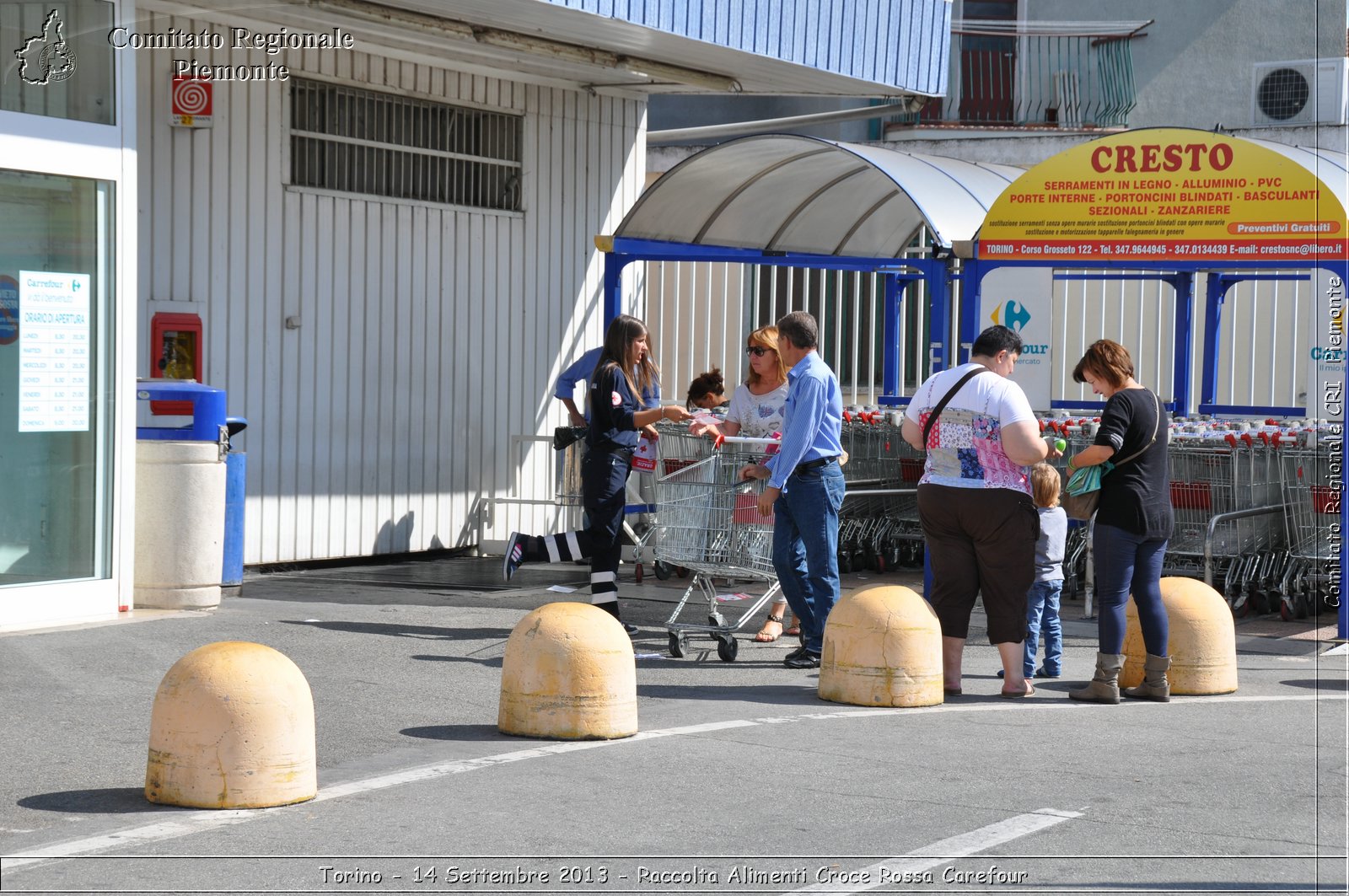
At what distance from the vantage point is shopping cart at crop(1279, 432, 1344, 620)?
11602 millimetres

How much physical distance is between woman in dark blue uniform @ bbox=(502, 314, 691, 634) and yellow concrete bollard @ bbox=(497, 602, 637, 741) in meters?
2.64

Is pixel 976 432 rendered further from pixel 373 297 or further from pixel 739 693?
pixel 373 297

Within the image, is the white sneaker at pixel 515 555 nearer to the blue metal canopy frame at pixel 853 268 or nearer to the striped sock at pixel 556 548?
the striped sock at pixel 556 548

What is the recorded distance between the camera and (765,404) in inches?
409

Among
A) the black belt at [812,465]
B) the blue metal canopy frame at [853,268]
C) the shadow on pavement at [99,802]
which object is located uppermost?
the blue metal canopy frame at [853,268]

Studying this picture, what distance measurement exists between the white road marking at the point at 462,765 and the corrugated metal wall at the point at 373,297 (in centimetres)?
597

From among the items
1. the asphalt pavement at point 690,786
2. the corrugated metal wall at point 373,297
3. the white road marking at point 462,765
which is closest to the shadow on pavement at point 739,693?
the asphalt pavement at point 690,786

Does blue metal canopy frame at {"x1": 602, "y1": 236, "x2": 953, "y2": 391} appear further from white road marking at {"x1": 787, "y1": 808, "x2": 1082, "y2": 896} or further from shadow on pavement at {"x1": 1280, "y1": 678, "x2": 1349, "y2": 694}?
white road marking at {"x1": 787, "y1": 808, "x2": 1082, "y2": 896}

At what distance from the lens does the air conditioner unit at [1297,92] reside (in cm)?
2044

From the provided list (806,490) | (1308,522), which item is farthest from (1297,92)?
(806,490)

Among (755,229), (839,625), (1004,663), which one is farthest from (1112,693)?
(755,229)

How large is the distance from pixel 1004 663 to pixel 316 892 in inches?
175

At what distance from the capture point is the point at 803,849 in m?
5.63

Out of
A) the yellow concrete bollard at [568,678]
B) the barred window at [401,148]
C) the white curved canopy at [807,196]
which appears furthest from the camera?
the white curved canopy at [807,196]
